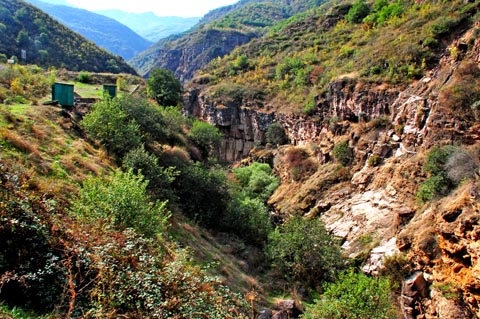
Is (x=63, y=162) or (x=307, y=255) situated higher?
(x=63, y=162)

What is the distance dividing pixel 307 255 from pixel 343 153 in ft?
37.4

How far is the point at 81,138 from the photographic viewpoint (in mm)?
17578

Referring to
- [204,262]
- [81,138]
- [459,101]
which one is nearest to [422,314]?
[204,262]

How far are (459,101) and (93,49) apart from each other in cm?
5568

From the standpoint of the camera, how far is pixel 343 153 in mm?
24641

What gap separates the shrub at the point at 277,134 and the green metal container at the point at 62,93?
22401 millimetres

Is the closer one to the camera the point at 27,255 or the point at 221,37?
the point at 27,255

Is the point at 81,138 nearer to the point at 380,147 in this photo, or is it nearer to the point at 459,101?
the point at 380,147

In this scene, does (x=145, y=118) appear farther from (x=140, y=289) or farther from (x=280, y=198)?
(x=140, y=289)

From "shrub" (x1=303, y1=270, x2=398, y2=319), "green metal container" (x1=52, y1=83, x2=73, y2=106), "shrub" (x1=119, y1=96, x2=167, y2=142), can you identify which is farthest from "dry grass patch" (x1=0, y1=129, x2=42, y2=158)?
"shrub" (x1=303, y1=270, x2=398, y2=319)

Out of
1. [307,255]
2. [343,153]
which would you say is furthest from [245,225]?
[343,153]

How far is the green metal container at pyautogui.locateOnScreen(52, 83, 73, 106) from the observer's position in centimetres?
2002

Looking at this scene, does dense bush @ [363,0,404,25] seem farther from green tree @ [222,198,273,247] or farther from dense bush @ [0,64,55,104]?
dense bush @ [0,64,55,104]

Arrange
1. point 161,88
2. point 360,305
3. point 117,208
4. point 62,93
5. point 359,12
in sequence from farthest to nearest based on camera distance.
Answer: point 359,12, point 161,88, point 62,93, point 360,305, point 117,208
